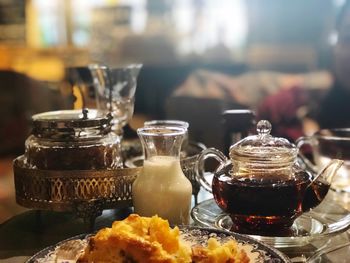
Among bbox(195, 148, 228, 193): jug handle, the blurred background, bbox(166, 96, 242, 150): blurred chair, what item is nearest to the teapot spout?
bbox(195, 148, 228, 193): jug handle

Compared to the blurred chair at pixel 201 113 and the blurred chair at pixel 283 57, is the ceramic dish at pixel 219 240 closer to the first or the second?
the blurred chair at pixel 201 113

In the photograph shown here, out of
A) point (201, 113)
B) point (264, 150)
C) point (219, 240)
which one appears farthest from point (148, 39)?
point (219, 240)

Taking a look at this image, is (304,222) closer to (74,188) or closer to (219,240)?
(219,240)

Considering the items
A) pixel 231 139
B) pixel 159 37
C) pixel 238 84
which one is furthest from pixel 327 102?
pixel 159 37

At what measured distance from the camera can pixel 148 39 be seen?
14.3 feet

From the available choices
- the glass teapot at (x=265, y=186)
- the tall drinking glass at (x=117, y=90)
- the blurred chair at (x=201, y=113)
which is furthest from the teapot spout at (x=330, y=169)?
the blurred chair at (x=201, y=113)

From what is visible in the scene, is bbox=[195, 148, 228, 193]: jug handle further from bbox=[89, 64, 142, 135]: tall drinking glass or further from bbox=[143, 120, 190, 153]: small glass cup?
bbox=[89, 64, 142, 135]: tall drinking glass

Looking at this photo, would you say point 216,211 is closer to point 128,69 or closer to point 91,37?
point 128,69

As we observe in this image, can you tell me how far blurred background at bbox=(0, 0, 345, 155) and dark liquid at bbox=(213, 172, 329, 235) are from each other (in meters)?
2.81

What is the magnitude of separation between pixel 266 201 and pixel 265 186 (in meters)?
0.03

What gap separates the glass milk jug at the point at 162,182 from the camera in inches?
40.9

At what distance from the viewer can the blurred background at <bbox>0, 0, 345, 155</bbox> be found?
4188 mm

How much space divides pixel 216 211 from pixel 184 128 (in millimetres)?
174

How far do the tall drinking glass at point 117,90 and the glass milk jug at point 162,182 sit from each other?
13.0 inches
